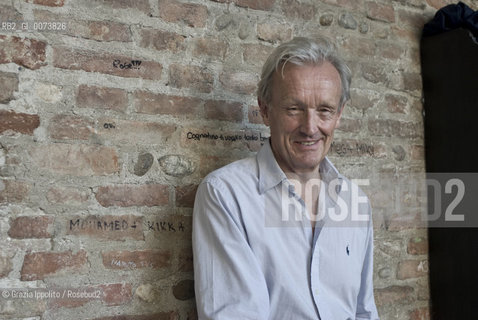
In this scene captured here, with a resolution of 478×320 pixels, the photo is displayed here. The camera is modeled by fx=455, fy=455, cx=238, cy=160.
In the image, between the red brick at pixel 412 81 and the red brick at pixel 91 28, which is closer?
the red brick at pixel 91 28

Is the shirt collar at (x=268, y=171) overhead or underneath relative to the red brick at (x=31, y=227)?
overhead

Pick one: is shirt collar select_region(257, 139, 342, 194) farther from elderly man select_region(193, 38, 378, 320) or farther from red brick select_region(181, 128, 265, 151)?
red brick select_region(181, 128, 265, 151)

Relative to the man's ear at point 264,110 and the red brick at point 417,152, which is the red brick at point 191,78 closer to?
the man's ear at point 264,110

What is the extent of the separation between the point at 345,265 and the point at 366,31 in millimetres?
1007

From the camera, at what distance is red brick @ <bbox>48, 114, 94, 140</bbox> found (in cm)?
130

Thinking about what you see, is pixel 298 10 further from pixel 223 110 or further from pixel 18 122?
pixel 18 122

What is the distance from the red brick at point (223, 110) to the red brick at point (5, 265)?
0.73 m

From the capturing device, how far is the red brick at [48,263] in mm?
1240

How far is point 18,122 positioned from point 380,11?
150 centimetres

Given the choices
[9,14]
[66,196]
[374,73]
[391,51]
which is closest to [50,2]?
[9,14]

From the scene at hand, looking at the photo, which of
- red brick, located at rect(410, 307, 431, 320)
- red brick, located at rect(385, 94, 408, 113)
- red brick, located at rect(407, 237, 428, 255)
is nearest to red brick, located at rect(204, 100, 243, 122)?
red brick, located at rect(385, 94, 408, 113)

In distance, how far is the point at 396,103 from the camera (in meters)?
1.98

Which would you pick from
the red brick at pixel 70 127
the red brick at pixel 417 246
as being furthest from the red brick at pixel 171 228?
the red brick at pixel 417 246

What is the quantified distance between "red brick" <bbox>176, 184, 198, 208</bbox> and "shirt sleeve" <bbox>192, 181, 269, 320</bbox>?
0.43ft
